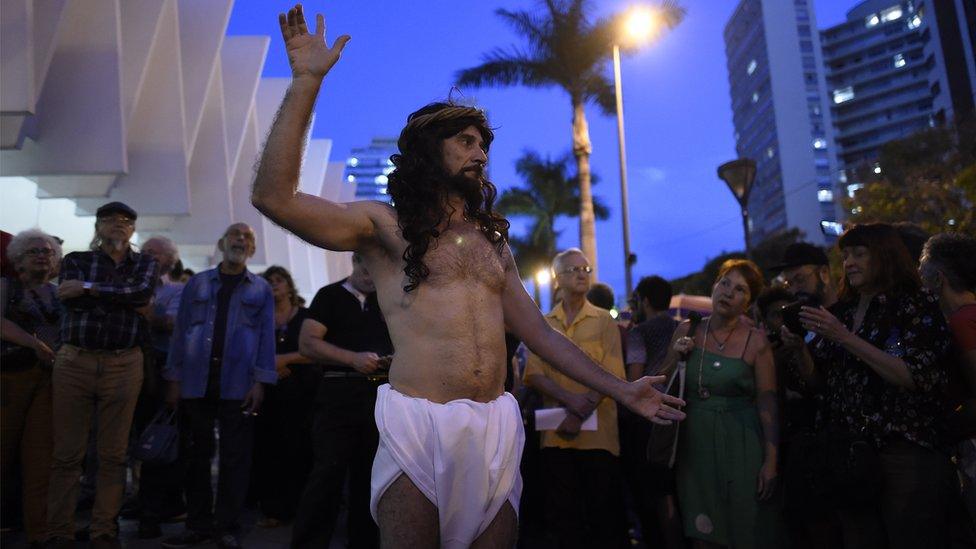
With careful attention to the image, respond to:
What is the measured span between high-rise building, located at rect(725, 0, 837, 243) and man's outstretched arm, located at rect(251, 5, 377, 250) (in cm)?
11019

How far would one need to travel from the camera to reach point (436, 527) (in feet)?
7.77

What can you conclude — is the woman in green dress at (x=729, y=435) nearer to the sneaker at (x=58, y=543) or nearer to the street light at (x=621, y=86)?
the sneaker at (x=58, y=543)

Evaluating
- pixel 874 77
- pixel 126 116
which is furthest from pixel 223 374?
pixel 874 77

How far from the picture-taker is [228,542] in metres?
5.39

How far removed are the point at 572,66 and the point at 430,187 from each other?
71.2 feet

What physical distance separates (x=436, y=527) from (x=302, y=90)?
4.71 feet

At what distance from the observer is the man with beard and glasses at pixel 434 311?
2328 mm

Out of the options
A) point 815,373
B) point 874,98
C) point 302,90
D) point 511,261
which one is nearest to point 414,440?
point 511,261

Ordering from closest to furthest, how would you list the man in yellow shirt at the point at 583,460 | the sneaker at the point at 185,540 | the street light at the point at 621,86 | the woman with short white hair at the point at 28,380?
the man in yellow shirt at the point at 583,460
the woman with short white hair at the point at 28,380
the sneaker at the point at 185,540
the street light at the point at 621,86

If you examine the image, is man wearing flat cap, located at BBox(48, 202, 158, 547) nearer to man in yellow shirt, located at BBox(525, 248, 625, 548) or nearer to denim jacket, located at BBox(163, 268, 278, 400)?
denim jacket, located at BBox(163, 268, 278, 400)

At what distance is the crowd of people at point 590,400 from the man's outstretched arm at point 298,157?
87.5 inches

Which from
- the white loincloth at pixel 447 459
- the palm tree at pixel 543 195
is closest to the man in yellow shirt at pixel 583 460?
the white loincloth at pixel 447 459

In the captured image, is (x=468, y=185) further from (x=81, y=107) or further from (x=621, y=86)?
(x=621, y=86)

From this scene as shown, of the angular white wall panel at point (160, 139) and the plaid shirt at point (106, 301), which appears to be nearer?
the plaid shirt at point (106, 301)
